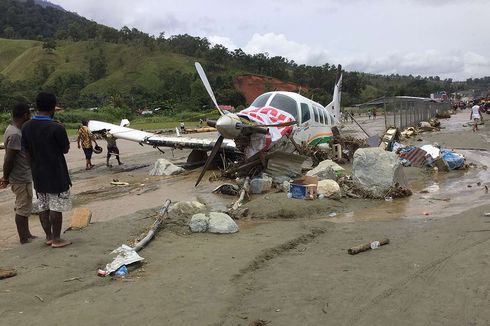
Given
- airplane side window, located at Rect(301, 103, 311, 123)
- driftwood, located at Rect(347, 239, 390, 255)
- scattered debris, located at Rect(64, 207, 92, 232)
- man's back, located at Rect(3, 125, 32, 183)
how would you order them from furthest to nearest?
airplane side window, located at Rect(301, 103, 311, 123) → scattered debris, located at Rect(64, 207, 92, 232) → man's back, located at Rect(3, 125, 32, 183) → driftwood, located at Rect(347, 239, 390, 255)

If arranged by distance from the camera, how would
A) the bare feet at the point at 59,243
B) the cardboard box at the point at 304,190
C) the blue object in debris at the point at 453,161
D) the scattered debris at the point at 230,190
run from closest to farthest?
the bare feet at the point at 59,243 → the cardboard box at the point at 304,190 → the scattered debris at the point at 230,190 → the blue object in debris at the point at 453,161

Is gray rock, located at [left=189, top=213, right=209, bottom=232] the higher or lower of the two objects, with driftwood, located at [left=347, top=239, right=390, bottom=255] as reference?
higher

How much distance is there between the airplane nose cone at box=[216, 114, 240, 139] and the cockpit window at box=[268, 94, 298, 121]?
2.37 meters

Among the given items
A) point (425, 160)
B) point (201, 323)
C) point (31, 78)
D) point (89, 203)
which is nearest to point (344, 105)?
point (31, 78)

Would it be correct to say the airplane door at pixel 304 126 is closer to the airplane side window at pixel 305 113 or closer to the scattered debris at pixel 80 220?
the airplane side window at pixel 305 113

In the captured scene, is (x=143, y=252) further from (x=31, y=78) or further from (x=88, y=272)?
(x=31, y=78)

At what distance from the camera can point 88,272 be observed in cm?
528

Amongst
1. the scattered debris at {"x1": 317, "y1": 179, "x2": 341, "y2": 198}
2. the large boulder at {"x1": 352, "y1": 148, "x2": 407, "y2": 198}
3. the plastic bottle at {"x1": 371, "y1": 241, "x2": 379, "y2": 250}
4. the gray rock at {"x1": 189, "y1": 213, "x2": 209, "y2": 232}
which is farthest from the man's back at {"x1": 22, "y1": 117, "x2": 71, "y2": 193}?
the large boulder at {"x1": 352, "y1": 148, "x2": 407, "y2": 198}

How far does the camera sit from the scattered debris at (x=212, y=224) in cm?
720

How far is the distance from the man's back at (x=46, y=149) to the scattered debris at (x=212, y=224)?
6.85 ft

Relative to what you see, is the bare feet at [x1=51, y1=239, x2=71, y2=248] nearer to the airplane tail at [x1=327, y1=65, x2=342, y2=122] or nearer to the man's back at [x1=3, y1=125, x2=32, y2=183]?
the man's back at [x1=3, y1=125, x2=32, y2=183]

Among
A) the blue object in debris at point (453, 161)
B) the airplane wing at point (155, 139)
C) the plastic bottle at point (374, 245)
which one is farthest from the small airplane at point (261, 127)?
the plastic bottle at point (374, 245)

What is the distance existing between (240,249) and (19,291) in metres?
2.69

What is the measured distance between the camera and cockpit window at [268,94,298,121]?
1354 centimetres
